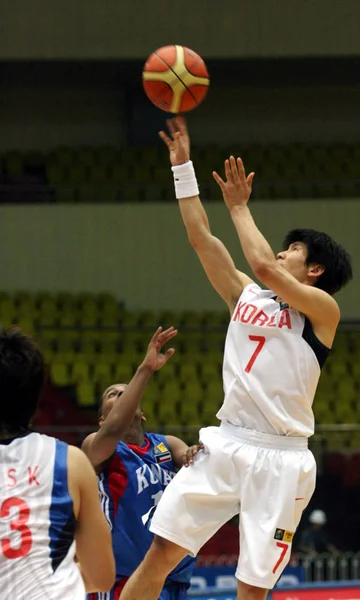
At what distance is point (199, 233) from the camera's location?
5.06 metres

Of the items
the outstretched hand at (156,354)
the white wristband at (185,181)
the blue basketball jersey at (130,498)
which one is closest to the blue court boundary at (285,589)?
the blue basketball jersey at (130,498)

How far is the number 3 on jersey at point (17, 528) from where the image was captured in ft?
9.21

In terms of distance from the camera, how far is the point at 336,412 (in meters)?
12.5

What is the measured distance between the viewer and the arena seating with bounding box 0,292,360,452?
12430 mm

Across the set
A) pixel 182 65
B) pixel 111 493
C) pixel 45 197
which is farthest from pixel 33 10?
pixel 111 493

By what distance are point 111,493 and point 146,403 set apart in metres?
7.28

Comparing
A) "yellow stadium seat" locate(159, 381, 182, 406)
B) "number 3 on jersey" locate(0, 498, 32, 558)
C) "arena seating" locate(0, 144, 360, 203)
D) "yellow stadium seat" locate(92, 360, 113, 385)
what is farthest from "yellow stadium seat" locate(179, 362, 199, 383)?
"number 3 on jersey" locate(0, 498, 32, 558)

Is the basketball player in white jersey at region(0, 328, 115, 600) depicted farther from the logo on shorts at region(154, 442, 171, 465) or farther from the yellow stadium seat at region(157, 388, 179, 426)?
the yellow stadium seat at region(157, 388, 179, 426)

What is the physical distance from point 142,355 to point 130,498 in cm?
804

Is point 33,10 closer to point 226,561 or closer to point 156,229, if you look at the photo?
point 156,229

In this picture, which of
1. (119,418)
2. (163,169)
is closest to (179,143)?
(119,418)

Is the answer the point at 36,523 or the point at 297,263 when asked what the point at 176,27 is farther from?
the point at 36,523

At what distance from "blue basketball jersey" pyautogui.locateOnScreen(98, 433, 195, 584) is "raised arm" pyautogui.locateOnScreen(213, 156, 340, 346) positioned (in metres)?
1.05

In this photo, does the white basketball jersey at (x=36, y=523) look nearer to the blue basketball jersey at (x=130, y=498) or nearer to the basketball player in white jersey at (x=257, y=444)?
the basketball player in white jersey at (x=257, y=444)
